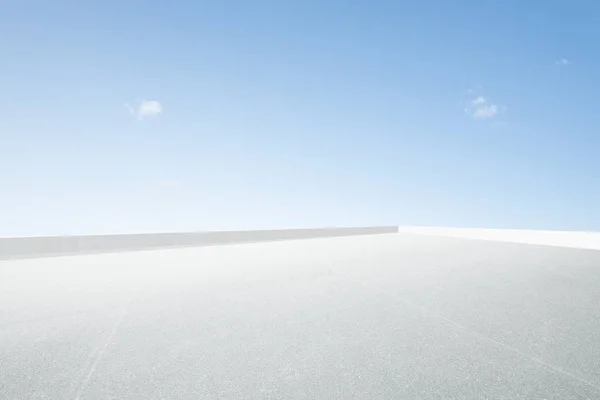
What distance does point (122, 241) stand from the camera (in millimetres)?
11375

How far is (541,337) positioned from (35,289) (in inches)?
287

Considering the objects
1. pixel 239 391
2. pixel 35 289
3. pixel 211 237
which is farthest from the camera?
pixel 211 237

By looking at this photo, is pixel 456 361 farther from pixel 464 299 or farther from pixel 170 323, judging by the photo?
pixel 170 323

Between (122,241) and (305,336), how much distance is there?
10626 mm

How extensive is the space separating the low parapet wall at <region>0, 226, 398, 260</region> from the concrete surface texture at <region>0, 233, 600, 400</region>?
188 inches

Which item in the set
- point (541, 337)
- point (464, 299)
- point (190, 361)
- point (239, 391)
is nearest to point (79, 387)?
point (190, 361)

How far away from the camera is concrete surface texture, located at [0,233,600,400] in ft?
7.34

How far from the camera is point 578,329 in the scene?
3221 millimetres

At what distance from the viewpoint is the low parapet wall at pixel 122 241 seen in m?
9.70

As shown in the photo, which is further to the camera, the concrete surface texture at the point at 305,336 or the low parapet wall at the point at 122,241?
the low parapet wall at the point at 122,241

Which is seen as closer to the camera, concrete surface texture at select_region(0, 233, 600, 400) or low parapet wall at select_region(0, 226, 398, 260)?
concrete surface texture at select_region(0, 233, 600, 400)

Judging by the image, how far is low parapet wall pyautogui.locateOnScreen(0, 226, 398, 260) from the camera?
9.70 meters

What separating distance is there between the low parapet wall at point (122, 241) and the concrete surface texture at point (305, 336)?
4.77 metres

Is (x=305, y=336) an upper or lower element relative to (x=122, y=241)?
upper
